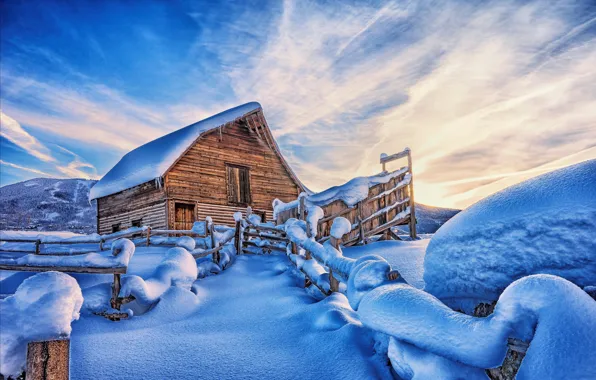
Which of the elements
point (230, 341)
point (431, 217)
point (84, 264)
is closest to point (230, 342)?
point (230, 341)

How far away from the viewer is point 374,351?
10.3ft

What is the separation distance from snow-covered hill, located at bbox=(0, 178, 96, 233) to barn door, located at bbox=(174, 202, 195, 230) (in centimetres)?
3432

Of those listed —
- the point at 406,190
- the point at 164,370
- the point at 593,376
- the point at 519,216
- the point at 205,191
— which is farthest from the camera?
the point at 205,191

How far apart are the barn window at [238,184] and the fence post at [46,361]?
16531 mm

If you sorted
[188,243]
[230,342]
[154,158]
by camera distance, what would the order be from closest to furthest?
1. [230,342]
2. [188,243]
3. [154,158]

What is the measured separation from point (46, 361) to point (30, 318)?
0.83 feet

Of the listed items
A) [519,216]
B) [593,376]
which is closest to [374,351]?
[519,216]

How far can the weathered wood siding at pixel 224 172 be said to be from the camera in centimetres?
1686

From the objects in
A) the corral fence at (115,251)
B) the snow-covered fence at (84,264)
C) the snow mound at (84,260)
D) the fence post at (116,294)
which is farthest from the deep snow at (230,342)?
the snow mound at (84,260)

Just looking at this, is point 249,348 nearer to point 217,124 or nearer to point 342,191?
point 342,191

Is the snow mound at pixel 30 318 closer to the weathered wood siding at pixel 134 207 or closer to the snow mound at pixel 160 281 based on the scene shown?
the snow mound at pixel 160 281

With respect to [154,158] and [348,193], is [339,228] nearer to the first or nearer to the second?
[348,193]

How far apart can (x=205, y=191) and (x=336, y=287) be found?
44.6 ft

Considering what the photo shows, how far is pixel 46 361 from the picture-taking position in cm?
192
